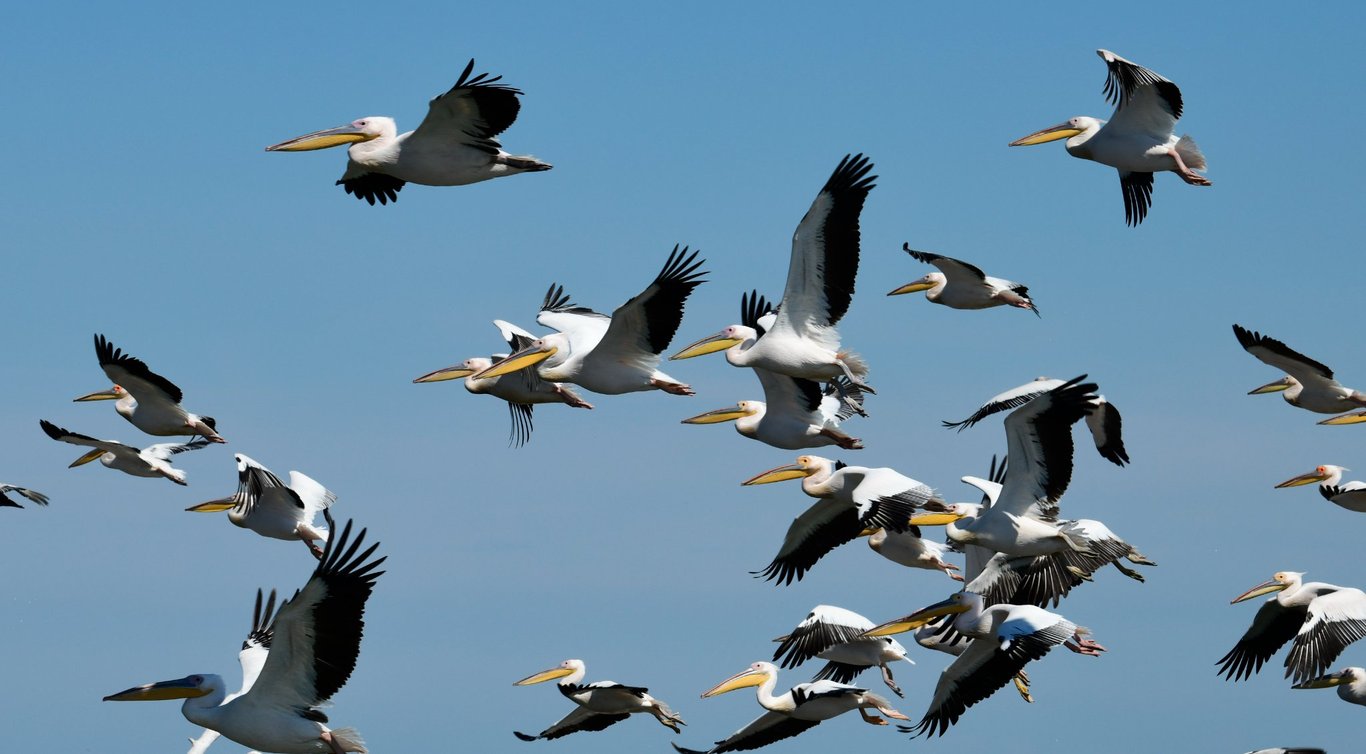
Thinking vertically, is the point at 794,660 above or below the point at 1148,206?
below

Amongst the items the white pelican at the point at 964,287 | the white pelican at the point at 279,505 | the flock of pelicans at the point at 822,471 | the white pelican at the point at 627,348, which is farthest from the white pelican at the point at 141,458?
the white pelican at the point at 964,287

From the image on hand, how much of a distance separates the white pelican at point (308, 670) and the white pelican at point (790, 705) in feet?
15.9

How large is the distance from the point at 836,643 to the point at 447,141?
529 centimetres

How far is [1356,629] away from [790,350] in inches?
201

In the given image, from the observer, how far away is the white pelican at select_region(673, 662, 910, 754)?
1562 centimetres

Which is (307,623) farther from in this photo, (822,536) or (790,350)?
(822,536)

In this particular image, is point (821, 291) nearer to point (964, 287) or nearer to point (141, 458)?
point (964, 287)

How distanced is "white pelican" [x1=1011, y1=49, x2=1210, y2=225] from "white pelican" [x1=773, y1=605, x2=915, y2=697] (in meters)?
4.45

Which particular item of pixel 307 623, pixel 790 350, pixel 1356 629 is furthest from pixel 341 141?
pixel 1356 629

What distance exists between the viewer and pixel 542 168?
14672mm

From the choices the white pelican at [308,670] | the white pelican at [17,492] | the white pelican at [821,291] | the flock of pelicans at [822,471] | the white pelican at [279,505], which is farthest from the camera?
the white pelican at [17,492]

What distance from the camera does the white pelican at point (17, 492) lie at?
60.8ft

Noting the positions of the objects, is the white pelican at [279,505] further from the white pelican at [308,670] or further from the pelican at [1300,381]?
the pelican at [1300,381]

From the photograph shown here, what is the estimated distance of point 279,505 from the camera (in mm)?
16656
